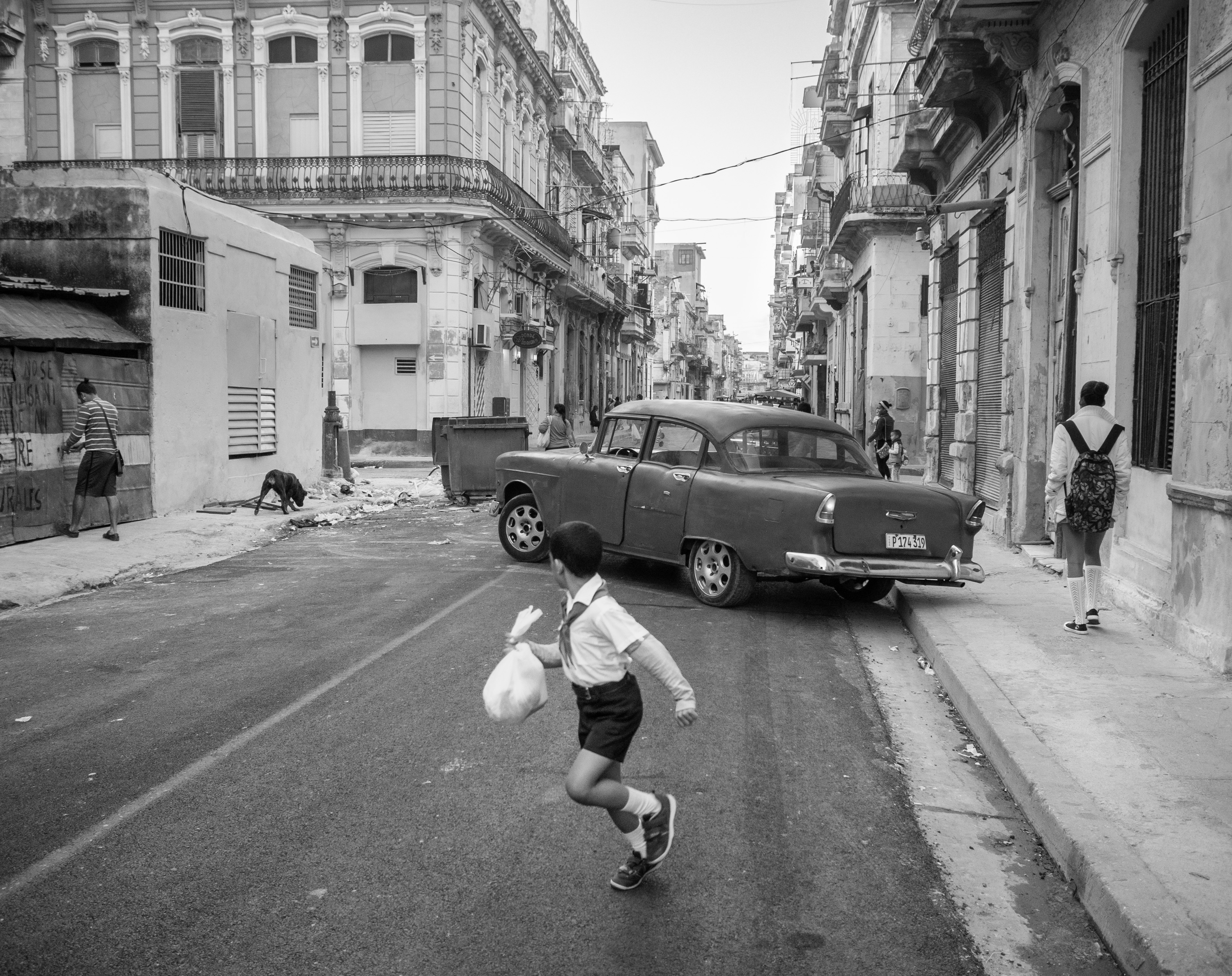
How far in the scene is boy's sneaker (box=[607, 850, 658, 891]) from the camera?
12.8 feet

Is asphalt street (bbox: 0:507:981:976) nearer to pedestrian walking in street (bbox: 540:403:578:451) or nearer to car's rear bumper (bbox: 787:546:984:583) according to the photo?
car's rear bumper (bbox: 787:546:984:583)

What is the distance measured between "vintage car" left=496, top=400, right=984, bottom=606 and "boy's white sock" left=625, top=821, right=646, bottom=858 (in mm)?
4951

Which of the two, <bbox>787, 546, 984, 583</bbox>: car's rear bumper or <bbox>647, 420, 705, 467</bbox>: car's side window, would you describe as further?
<bbox>647, 420, 705, 467</bbox>: car's side window

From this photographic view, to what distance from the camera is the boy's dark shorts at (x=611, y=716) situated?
3.89 metres

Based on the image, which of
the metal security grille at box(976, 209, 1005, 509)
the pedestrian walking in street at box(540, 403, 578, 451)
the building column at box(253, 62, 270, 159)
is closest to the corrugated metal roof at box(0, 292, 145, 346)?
the pedestrian walking in street at box(540, 403, 578, 451)

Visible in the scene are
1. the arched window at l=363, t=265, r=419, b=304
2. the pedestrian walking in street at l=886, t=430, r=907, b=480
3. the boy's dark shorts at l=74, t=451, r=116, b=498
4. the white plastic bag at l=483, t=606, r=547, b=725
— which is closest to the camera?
the white plastic bag at l=483, t=606, r=547, b=725

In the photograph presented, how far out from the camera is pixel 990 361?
51.5 ft

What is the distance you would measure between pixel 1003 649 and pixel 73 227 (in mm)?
12730

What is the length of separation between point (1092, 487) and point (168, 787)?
6.13 meters

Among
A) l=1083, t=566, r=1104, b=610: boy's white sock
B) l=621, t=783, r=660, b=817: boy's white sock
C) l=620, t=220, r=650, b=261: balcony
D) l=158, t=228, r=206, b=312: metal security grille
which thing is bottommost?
l=621, t=783, r=660, b=817: boy's white sock

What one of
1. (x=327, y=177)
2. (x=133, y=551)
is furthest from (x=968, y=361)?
(x=327, y=177)

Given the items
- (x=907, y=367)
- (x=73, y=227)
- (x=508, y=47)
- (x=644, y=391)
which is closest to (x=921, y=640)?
(x=73, y=227)

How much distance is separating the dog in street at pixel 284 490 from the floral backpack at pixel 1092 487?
11.3 m

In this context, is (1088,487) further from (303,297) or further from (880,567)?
(303,297)
